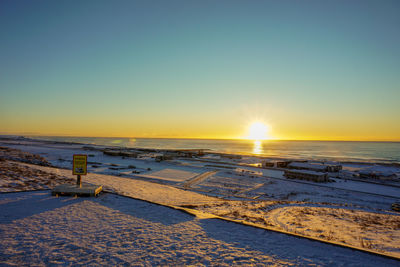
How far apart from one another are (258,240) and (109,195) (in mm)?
8974

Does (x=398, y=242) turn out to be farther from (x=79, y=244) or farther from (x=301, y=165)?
(x=301, y=165)

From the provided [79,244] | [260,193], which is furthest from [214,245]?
[260,193]

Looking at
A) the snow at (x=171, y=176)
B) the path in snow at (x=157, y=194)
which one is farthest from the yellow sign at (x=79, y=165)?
the snow at (x=171, y=176)

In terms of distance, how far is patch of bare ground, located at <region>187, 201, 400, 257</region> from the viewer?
28.2ft

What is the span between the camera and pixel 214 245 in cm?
658

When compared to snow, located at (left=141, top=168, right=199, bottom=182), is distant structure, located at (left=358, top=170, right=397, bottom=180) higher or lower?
higher

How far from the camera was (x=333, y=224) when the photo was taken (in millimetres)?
10953

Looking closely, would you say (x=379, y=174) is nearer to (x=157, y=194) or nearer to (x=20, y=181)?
(x=157, y=194)

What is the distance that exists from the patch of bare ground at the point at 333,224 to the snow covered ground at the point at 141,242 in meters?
2.62

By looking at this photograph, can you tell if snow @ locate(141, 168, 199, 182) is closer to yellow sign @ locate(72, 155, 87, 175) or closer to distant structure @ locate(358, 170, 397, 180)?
yellow sign @ locate(72, 155, 87, 175)

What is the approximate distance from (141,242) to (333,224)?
10.1 metres

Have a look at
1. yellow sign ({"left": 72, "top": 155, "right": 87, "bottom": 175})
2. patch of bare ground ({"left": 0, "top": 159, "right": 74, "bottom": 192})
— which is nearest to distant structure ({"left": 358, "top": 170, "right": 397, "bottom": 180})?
yellow sign ({"left": 72, "top": 155, "right": 87, "bottom": 175})

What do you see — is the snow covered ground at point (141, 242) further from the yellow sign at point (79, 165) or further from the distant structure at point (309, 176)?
the distant structure at point (309, 176)

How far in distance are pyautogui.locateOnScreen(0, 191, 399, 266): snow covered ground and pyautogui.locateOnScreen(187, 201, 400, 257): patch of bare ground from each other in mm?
2620
